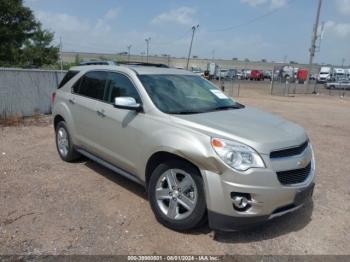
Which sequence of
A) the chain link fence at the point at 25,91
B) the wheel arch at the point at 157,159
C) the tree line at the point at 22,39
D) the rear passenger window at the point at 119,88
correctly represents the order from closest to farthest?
the wheel arch at the point at 157,159 → the rear passenger window at the point at 119,88 → the chain link fence at the point at 25,91 → the tree line at the point at 22,39

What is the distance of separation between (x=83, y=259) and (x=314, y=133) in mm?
8161

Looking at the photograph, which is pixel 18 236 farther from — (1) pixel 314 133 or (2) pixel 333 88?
(2) pixel 333 88

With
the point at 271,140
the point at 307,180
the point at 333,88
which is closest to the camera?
the point at 271,140

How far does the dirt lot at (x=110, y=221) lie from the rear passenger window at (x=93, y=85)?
49.2 inches

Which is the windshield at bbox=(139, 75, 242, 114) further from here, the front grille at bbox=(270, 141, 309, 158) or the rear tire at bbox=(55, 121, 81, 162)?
the rear tire at bbox=(55, 121, 81, 162)

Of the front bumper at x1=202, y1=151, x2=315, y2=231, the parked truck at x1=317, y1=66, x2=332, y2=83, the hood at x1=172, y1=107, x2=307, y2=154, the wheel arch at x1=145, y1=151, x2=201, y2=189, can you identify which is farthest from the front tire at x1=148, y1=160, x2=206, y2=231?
the parked truck at x1=317, y1=66, x2=332, y2=83

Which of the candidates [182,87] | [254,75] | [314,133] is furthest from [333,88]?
[182,87]

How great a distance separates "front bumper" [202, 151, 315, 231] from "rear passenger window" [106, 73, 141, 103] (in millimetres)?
1610

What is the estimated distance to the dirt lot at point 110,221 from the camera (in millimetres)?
3568

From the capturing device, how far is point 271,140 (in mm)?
3562

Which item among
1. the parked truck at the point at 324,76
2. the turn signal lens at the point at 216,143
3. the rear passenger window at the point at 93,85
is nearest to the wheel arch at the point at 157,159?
the turn signal lens at the point at 216,143

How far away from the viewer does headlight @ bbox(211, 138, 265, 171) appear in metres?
3.38

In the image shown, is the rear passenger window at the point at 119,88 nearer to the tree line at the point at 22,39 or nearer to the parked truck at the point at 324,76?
the tree line at the point at 22,39

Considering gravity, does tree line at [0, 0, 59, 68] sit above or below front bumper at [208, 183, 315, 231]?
Answer: above
